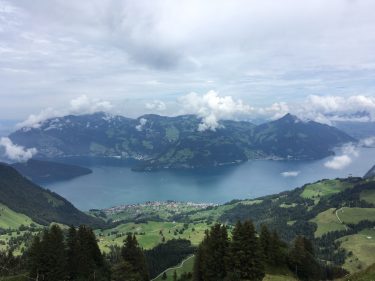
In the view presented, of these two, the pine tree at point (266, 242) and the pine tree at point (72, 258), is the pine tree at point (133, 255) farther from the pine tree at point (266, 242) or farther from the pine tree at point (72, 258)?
the pine tree at point (266, 242)

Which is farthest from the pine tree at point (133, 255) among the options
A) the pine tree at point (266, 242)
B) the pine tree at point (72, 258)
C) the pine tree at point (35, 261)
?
the pine tree at point (266, 242)

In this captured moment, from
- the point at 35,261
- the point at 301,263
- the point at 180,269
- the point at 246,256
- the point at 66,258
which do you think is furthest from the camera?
the point at 180,269

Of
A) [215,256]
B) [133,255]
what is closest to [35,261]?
[133,255]

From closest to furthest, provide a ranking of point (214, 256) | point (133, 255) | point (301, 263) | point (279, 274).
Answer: point (214, 256)
point (279, 274)
point (133, 255)
point (301, 263)

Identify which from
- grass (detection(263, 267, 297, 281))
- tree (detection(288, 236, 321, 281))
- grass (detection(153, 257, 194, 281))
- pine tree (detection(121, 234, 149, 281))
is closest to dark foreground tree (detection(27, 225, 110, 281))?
pine tree (detection(121, 234, 149, 281))

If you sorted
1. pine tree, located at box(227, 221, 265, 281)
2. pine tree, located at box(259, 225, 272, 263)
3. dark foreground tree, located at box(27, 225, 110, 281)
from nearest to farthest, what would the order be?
pine tree, located at box(227, 221, 265, 281) < dark foreground tree, located at box(27, 225, 110, 281) < pine tree, located at box(259, 225, 272, 263)

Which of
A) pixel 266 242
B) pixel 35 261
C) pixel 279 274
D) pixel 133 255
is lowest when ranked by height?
pixel 279 274

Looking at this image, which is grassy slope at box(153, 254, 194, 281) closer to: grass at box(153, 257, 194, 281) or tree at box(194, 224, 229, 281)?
grass at box(153, 257, 194, 281)

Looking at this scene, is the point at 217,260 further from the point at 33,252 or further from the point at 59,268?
the point at 33,252

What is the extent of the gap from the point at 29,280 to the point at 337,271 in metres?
74.6

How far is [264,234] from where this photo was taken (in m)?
69.7

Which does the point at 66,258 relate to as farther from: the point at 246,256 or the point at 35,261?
the point at 246,256

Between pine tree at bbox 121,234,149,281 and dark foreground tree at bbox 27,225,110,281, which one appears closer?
dark foreground tree at bbox 27,225,110,281

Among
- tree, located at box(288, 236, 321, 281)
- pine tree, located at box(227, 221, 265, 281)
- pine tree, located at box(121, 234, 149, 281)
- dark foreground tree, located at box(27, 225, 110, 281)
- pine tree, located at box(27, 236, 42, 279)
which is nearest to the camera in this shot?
pine tree, located at box(227, 221, 265, 281)
